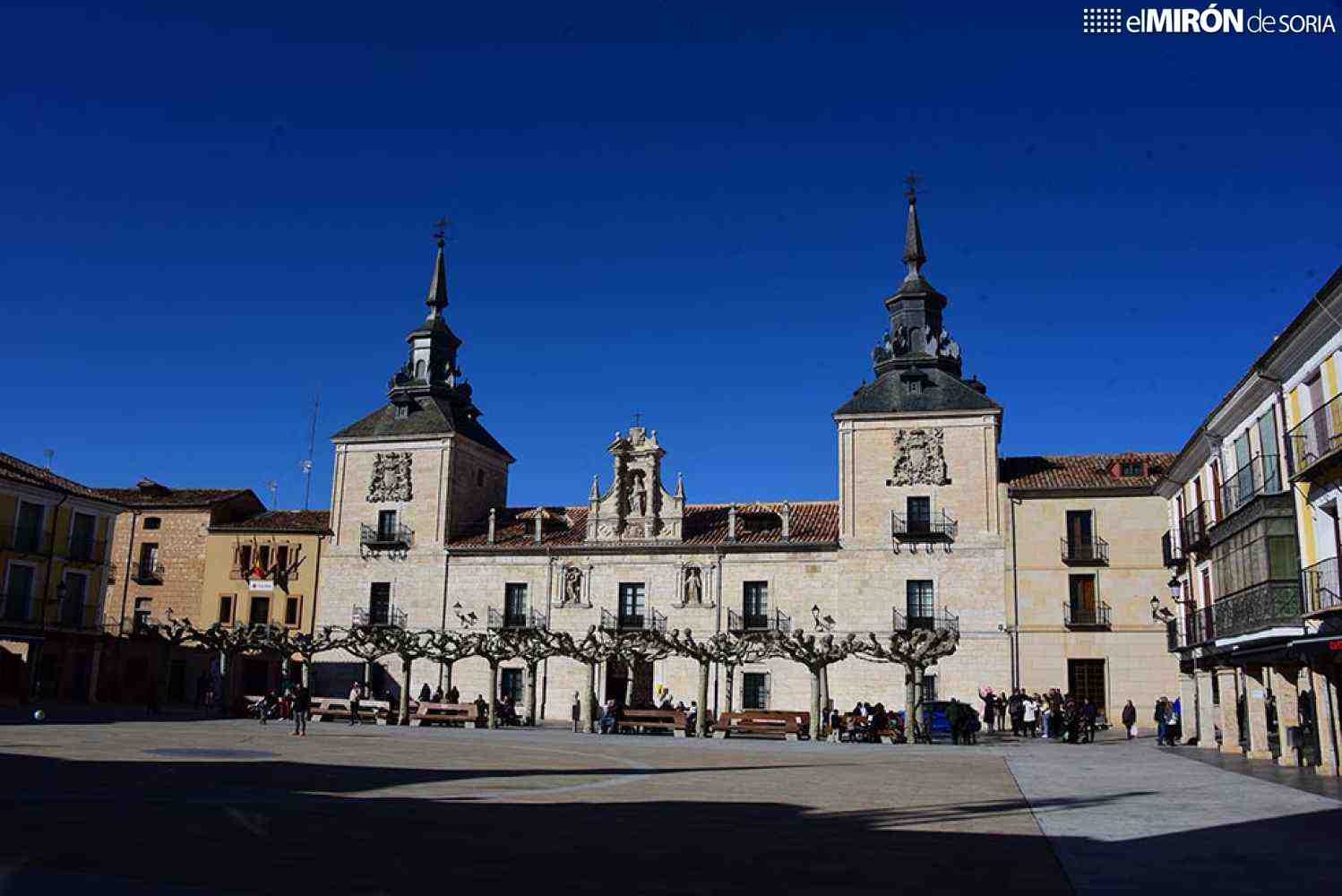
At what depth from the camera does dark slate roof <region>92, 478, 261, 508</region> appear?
49406 millimetres

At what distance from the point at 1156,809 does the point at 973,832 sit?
13.0 feet

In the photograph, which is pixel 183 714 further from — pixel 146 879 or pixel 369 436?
pixel 146 879

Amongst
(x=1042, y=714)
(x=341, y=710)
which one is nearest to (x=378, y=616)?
(x=341, y=710)

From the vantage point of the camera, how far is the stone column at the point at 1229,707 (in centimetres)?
2884

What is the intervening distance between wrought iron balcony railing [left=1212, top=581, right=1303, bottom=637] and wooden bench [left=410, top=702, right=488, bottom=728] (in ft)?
73.4

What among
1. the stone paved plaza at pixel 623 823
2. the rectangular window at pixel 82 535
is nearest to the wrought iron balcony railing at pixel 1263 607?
the stone paved plaza at pixel 623 823

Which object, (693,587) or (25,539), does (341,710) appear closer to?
(693,587)

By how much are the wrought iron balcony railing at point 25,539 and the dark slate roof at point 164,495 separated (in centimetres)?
559

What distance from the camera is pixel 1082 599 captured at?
127ft

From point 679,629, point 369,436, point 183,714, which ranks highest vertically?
point 369,436

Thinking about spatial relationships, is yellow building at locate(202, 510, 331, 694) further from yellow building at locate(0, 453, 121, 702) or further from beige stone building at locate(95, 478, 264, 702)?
yellow building at locate(0, 453, 121, 702)

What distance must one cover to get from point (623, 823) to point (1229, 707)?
76.9 ft

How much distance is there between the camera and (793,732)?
33.5m

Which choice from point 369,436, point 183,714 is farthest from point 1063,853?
point 369,436
